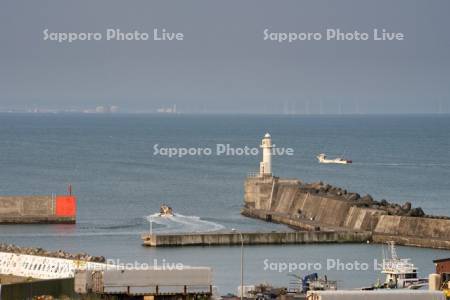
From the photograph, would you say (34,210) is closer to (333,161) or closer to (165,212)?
(165,212)

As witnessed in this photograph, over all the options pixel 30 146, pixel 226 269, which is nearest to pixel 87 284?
pixel 226 269

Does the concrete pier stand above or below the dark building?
above

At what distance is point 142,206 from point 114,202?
3389mm

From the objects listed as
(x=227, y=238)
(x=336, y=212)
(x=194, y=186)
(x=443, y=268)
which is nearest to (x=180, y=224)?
(x=336, y=212)

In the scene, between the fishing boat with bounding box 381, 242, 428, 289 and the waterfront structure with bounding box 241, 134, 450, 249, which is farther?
the waterfront structure with bounding box 241, 134, 450, 249

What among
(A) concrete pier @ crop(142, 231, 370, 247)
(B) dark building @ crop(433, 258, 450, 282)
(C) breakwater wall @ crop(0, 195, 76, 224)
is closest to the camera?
(B) dark building @ crop(433, 258, 450, 282)

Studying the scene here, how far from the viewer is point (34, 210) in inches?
3056

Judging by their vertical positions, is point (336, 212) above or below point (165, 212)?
below

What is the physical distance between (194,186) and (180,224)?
28.2 m

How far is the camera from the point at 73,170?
12088 centimetres

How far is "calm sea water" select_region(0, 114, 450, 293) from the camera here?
2442 inches

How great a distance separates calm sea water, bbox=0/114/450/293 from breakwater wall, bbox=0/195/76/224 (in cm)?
115

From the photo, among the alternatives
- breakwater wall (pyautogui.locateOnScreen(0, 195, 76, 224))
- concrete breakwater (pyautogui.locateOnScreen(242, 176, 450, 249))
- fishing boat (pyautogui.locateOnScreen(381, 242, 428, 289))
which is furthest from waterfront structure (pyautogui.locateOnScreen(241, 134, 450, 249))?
fishing boat (pyautogui.locateOnScreen(381, 242, 428, 289))

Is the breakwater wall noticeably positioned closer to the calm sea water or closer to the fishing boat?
the calm sea water
